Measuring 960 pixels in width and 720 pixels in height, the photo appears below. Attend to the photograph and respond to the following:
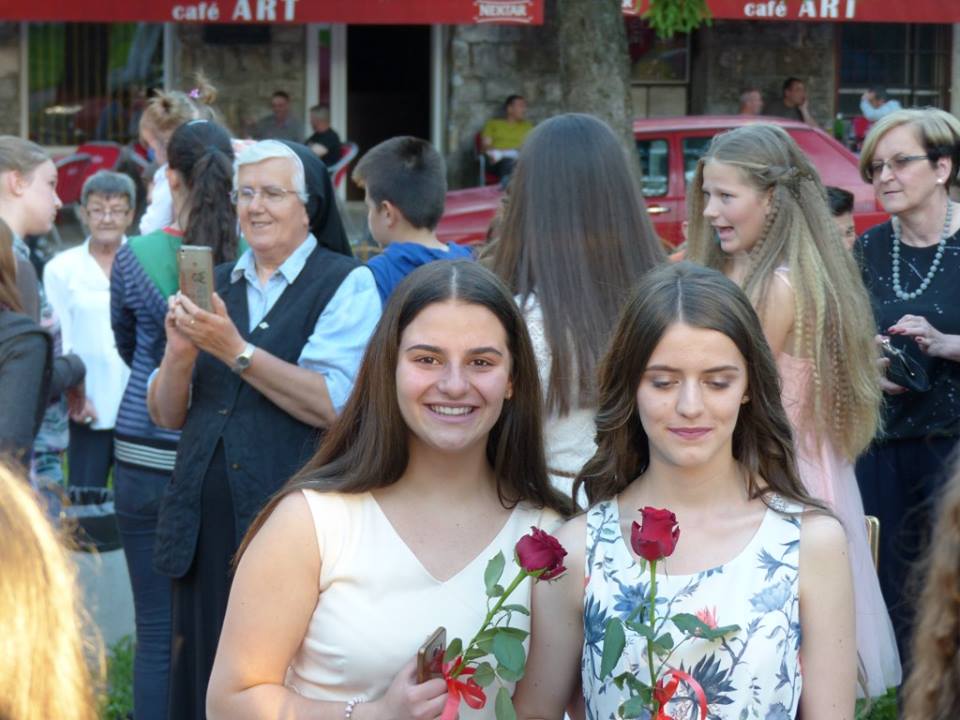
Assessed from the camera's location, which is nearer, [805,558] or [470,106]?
[805,558]

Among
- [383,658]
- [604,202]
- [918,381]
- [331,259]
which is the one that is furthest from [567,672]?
[918,381]

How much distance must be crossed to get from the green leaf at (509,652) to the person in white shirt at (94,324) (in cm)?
423

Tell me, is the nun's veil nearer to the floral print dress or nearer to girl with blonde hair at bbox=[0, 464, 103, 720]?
the floral print dress

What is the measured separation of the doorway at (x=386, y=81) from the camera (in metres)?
16.4

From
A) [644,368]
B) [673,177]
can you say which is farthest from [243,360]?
[673,177]

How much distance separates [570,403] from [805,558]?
1.00 metres

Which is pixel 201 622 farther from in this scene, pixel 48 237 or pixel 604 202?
pixel 48 237

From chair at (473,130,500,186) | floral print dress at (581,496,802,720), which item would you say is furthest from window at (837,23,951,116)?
floral print dress at (581,496,802,720)

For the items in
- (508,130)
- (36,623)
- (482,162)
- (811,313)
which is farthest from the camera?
(482,162)

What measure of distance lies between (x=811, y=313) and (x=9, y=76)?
13085mm

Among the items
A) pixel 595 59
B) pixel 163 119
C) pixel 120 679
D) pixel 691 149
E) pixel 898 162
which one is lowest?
pixel 120 679

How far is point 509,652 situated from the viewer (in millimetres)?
2254

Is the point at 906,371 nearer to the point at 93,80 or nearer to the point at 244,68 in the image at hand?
the point at 244,68

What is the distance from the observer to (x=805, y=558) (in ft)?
8.22
